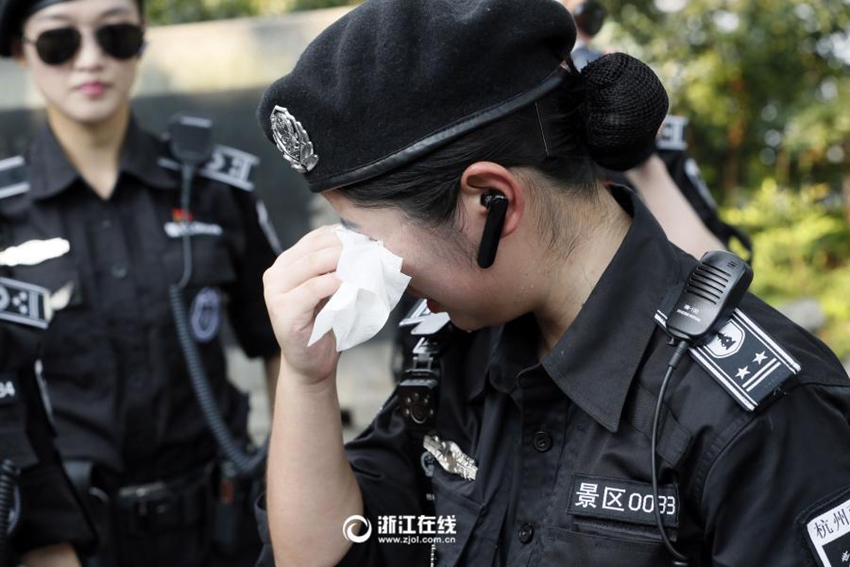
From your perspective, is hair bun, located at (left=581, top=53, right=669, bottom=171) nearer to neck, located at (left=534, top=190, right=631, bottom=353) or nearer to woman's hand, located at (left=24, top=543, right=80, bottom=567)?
Answer: neck, located at (left=534, top=190, right=631, bottom=353)

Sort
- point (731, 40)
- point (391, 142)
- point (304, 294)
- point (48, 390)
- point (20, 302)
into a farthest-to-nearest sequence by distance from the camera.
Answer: point (731, 40) → point (48, 390) → point (20, 302) → point (304, 294) → point (391, 142)

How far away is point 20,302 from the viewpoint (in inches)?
88.3

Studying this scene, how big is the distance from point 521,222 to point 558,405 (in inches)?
11.8

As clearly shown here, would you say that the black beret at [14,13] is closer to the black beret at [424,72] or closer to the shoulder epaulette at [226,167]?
the shoulder epaulette at [226,167]

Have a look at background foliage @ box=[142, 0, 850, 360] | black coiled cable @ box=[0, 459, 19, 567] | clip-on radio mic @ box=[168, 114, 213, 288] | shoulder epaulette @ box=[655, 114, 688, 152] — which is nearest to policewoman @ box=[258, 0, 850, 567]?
black coiled cable @ box=[0, 459, 19, 567]

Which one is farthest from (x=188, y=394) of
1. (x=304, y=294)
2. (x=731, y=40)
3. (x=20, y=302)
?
(x=731, y=40)

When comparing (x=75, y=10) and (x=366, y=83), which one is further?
(x=75, y=10)

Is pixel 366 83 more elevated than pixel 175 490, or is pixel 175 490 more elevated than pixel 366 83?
pixel 366 83

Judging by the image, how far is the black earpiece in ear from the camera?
142cm

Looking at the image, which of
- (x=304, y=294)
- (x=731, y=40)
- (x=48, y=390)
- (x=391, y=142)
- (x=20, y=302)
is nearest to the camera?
(x=391, y=142)

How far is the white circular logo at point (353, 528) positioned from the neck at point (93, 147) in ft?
5.60

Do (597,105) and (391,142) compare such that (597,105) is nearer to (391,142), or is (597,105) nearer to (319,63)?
(391,142)

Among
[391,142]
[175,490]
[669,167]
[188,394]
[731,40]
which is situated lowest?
[731,40]

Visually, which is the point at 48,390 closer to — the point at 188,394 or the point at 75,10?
the point at 188,394
